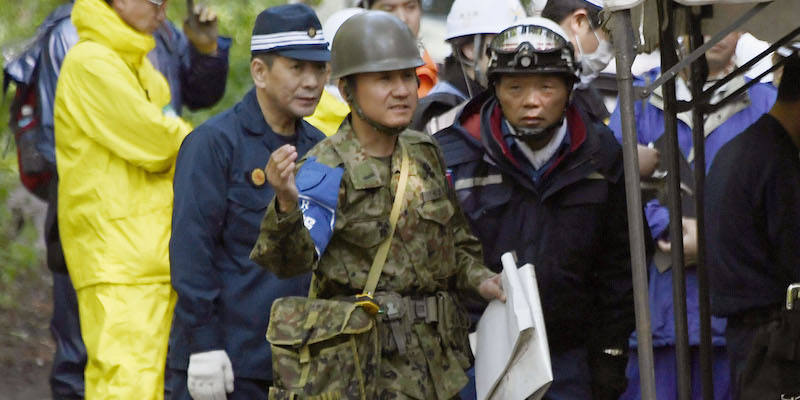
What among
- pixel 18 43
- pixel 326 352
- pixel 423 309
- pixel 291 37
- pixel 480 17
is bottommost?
pixel 326 352

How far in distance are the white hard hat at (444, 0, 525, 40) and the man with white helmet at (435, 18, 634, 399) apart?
4.69 ft

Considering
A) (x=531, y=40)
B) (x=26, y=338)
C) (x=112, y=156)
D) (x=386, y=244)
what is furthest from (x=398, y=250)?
(x=26, y=338)

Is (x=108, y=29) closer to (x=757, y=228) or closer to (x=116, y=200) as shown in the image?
(x=116, y=200)

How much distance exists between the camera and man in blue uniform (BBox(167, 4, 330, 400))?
5879mm

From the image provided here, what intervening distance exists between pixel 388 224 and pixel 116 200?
197cm

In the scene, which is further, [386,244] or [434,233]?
[434,233]

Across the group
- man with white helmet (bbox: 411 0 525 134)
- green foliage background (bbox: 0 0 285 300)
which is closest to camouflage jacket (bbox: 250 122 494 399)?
man with white helmet (bbox: 411 0 525 134)

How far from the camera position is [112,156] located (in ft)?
22.7

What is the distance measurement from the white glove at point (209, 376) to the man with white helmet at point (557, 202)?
1.07m

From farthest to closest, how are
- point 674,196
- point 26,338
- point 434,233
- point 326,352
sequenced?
point 26,338 → point 674,196 → point 434,233 → point 326,352

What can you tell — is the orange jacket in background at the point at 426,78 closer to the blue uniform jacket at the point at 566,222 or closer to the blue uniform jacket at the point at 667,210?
the blue uniform jacket at the point at 667,210

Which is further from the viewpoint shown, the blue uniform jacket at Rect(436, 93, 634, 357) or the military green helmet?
the blue uniform jacket at Rect(436, 93, 634, 357)

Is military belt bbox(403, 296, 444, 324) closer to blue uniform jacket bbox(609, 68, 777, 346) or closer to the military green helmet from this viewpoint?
the military green helmet

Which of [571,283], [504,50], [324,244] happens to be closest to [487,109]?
[504,50]
